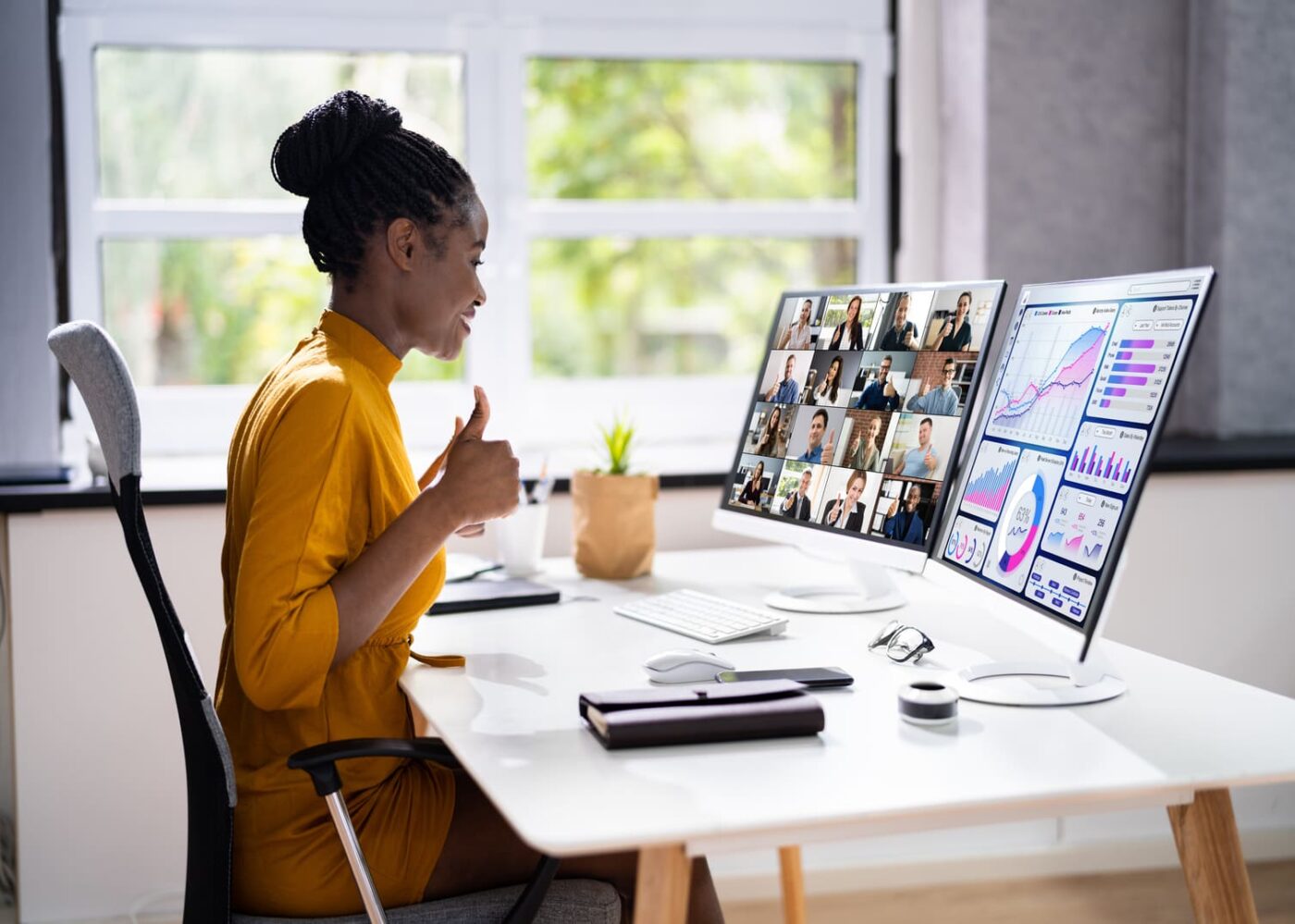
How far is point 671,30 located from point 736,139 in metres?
0.31

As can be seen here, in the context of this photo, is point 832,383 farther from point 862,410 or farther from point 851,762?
point 851,762

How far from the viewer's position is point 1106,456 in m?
1.31

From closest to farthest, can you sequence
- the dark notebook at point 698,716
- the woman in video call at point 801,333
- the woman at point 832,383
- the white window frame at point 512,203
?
the dark notebook at point 698,716 → the woman at point 832,383 → the woman in video call at point 801,333 → the white window frame at point 512,203

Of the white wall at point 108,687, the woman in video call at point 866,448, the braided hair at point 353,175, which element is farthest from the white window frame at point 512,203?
the braided hair at point 353,175

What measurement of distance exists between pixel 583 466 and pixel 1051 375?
→ 1.30 meters

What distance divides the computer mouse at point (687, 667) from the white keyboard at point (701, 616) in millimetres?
215


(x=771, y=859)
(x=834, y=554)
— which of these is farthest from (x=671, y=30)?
(x=771, y=859)

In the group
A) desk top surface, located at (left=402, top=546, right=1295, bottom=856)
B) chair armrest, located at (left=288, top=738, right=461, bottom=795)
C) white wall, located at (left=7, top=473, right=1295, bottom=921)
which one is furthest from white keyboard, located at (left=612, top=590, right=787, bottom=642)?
white wall, located at (left=7, top=473, right=1295, bottom=921)

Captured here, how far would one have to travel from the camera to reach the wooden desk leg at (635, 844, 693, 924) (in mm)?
1078

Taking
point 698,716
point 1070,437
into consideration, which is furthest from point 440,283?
point 1070,437

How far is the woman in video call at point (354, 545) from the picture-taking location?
1.34 metres

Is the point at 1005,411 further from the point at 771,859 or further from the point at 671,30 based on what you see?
the point at 671,30

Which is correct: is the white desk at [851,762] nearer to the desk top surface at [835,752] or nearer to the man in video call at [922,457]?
the desk top surface at [835,752]

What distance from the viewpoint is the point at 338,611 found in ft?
4.48
